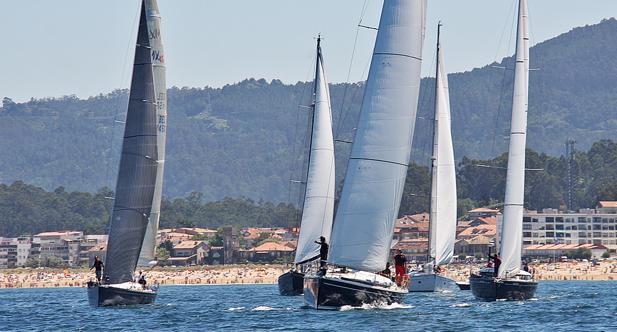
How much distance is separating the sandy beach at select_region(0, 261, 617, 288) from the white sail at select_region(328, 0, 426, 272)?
6179 centimetres

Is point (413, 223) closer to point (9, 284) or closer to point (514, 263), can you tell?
point (9, 284)

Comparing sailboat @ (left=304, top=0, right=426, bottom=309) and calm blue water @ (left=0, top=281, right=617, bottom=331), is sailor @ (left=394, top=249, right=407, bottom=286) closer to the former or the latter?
calm blue water @ (left=0, top=281, right=617, bottom=331)

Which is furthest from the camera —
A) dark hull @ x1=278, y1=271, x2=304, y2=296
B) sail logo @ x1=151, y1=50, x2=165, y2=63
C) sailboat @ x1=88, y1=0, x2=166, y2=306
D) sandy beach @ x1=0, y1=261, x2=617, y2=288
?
sandy beach @ x1=0, y1=261, x2=617, y2=288

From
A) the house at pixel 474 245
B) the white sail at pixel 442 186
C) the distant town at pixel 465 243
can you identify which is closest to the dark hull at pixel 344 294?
the white sail at pixel 442 186

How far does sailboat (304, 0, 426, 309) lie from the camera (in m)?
45.5

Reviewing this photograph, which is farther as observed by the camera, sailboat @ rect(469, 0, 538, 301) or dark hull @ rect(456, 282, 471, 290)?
dark hull @ rect(456, 282, 471, 290)

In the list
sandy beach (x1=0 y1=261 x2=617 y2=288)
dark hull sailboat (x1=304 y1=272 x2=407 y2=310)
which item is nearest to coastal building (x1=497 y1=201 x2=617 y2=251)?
sandy beach (x1=0 y1=261 x2=617 y2=288)

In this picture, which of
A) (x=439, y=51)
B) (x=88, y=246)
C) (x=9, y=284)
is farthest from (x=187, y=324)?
(x=88, y=246)

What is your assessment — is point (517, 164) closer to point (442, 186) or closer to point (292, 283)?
point (292, 283)

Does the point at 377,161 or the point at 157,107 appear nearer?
the point at 377,161

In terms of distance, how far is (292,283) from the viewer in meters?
67.2

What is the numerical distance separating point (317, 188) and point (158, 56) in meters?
11.9

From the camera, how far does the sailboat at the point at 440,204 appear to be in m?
69.4

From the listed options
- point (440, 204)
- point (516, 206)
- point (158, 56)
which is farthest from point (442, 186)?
point (158, 56)
